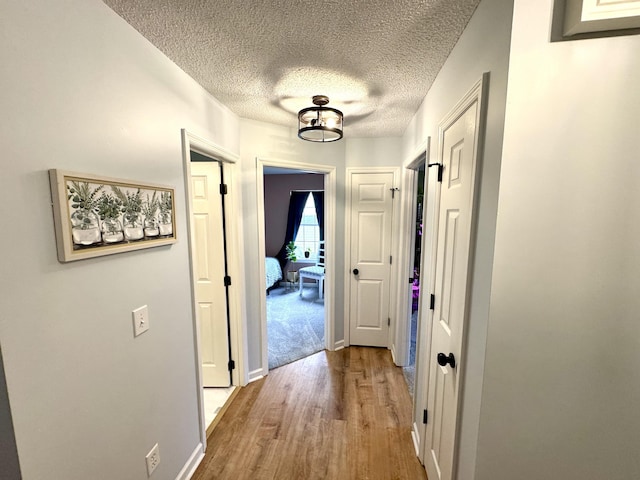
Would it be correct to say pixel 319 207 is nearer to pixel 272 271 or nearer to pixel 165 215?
pixel 272 271

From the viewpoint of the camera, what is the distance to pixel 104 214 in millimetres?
1035

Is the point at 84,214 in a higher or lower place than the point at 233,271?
higher

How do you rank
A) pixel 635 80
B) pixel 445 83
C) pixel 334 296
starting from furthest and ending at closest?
1. pixel 334 296
2. pixel 445 83
3. pixel 635 80

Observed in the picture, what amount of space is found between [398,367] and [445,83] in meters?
2.59

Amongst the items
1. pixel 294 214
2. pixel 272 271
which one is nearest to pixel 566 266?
pixel 272 271

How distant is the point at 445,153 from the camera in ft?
4.77

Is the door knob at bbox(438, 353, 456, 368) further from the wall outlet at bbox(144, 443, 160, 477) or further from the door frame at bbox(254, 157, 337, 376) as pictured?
the door frame at bbox(254, 157, 337, 376)

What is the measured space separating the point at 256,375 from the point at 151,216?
6.38ft

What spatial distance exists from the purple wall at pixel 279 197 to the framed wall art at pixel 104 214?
450cm

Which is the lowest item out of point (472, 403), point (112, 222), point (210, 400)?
point (210, 400)

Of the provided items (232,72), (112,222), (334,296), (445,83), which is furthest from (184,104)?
(334,296)

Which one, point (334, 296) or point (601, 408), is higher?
point (601, 408)

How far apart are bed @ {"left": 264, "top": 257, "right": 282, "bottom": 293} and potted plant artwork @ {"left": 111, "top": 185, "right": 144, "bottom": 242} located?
12.9 feet

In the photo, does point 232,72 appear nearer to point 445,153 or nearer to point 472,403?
point 445,153
